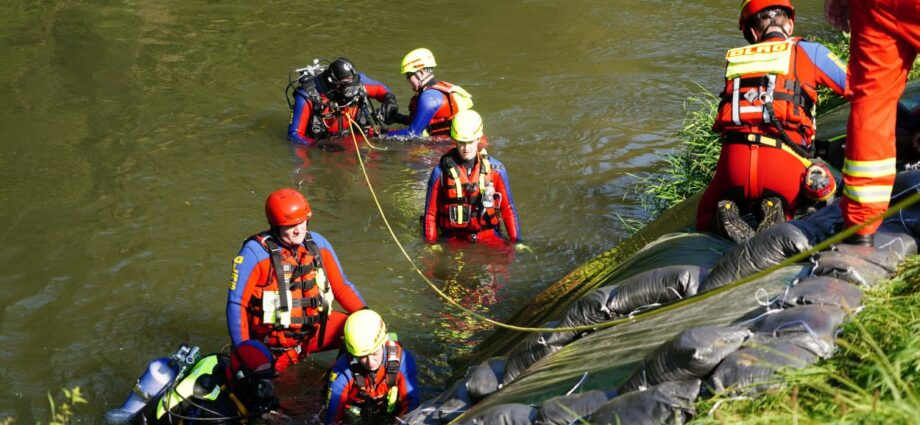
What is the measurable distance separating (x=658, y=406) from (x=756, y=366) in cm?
35

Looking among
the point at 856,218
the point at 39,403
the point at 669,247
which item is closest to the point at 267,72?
the point at 39,403

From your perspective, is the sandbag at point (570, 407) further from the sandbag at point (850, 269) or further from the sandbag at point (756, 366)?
the sandbag at point (850, 269)

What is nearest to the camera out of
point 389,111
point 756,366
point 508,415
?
point 756,366

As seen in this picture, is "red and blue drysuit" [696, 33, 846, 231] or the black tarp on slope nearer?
the black tarp on slope

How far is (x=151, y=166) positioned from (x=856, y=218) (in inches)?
320

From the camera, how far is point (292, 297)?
19.4 ft

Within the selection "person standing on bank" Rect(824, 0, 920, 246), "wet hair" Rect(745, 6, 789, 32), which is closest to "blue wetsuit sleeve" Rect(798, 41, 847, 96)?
"wet hair" Rect(745, 6, 789, 32)

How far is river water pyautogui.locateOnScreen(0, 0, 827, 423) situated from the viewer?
737cm

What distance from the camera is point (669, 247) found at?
5234 millimetres

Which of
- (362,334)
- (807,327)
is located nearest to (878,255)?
(807,327)

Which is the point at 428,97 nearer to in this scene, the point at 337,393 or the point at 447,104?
the point at 447,104

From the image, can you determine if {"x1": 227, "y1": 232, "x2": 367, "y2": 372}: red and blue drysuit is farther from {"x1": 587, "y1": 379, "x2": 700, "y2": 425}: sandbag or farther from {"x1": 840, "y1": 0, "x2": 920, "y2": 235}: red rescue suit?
{"x1": 840, "y1": 0, "x2": 920, "y2": 235}: red rescue suit

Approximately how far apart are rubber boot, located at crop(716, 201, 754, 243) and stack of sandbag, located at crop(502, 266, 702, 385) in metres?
0.71

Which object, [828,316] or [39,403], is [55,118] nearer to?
[39,403]
